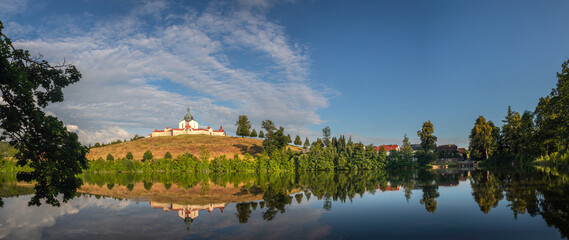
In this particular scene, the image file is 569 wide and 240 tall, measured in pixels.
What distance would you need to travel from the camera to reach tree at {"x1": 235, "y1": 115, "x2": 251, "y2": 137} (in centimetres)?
15350

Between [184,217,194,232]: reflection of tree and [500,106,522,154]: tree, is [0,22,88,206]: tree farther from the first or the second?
[500,106,522,154]: tree

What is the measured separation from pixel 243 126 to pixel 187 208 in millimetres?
135373

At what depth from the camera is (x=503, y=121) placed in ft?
256

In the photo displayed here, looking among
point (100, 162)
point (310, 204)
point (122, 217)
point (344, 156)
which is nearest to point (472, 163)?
point (344, 156)

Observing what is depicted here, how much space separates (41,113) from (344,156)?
85879 mm

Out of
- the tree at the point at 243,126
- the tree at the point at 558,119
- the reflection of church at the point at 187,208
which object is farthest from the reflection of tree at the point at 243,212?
the tree at the point at 243,126

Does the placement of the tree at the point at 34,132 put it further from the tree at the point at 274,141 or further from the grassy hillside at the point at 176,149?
the grassy hillside at the point at 176,149

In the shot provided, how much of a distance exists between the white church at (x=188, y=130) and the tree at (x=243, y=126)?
28833 mm

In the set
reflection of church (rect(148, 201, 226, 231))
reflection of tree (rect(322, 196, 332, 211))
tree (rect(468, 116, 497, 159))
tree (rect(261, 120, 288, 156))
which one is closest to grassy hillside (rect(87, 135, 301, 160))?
tree (rect(261, 120, 288, 156))

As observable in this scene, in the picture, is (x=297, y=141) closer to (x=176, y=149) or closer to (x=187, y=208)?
(x=176, y=149)

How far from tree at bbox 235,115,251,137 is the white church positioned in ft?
94.6

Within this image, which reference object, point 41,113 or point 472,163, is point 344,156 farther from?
point 41,113

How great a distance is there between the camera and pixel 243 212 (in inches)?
699

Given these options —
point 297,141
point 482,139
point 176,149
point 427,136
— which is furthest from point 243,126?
point 482,139
